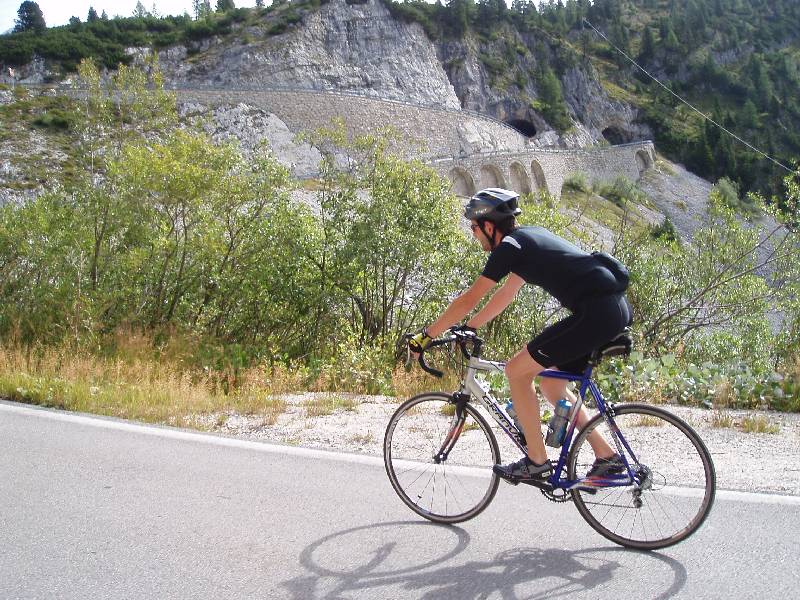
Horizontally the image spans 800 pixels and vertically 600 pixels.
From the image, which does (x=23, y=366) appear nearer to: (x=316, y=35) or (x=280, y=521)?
(x=280, y=521)

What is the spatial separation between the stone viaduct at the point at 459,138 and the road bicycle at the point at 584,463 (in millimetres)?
50265

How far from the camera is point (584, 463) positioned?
3.58 m

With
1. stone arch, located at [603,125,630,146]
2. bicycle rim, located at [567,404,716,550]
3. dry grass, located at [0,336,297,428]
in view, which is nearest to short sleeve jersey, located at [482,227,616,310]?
bicycle rim, located at [567,404,716,550]

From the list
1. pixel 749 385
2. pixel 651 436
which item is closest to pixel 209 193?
pixel 749 385

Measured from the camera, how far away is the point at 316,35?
91250 mm

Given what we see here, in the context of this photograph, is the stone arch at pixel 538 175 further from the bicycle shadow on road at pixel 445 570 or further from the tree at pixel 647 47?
the tree at pixel 647 47

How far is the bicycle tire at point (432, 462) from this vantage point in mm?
3904

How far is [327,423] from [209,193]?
6.61 meters

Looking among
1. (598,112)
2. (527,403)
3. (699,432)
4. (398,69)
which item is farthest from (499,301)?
(598,112)

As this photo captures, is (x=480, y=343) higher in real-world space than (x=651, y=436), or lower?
higher

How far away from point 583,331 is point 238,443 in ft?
9.64

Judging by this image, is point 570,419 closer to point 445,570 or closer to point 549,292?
point 549,292

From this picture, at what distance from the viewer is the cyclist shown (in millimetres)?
3406

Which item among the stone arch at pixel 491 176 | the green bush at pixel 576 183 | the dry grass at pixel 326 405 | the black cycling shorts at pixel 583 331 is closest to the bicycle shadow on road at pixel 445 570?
the black cycling shorts at pixel 583 331
